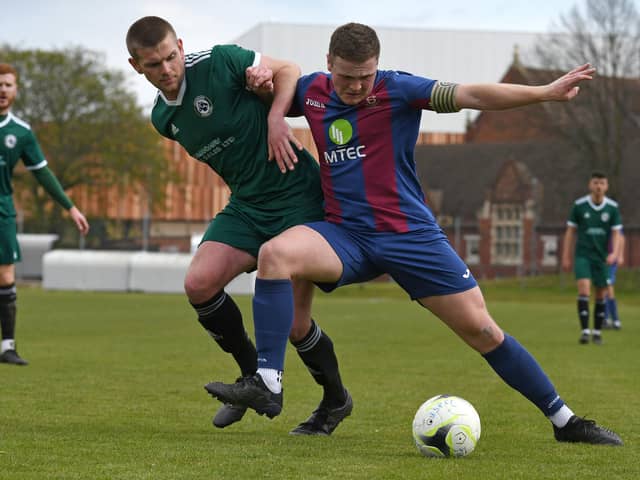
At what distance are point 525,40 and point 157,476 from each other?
3190 inches

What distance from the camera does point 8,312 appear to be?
11523mm

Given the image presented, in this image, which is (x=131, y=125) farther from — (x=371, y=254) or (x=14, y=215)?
(x=371, y=254)

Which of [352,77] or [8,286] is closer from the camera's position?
[352,77]

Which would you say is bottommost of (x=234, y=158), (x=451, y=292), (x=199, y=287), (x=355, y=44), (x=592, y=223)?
(x=592, y=223)

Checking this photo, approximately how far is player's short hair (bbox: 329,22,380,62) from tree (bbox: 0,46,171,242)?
184ft

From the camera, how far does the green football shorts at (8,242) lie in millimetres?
11055

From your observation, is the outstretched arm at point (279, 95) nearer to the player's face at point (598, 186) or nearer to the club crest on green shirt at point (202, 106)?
the club crest on green shirt at point (202, 106)

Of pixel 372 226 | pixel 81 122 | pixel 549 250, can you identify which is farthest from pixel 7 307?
pixel 549 250

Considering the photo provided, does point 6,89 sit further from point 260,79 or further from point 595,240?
point 595,240

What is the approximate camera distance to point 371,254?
6285 mm

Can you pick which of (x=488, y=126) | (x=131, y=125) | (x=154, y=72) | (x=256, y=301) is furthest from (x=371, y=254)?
(x=488, y=126)


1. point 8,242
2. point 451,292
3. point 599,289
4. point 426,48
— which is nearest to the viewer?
point 451,292

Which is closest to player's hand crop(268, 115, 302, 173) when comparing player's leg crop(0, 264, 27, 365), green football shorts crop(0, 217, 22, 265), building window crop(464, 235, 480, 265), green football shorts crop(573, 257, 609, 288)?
green football shorts crop(0, 217, 22, 265)

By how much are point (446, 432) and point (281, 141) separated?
1801 millimetres
